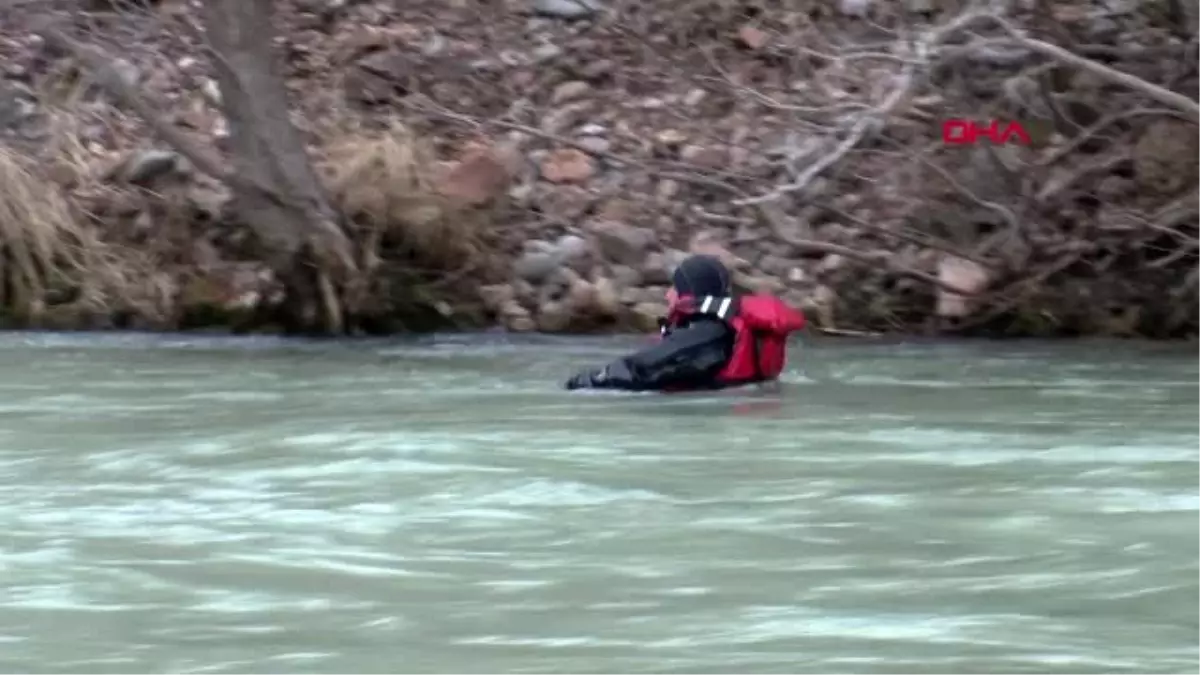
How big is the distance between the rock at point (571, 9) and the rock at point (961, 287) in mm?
4820

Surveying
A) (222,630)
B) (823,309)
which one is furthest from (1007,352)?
(222,630)

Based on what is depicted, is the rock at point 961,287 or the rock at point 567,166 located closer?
the rock at point 961,287

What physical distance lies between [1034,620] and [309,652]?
1.68m

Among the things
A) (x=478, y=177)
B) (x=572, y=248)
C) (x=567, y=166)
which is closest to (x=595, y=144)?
(x=567, y=166)

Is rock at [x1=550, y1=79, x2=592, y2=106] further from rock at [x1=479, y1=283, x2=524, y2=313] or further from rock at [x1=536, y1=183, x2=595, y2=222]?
rock at [x1=479, y1=283, x2=524, y2=313]

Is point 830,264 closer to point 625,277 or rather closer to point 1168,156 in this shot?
point 625,277

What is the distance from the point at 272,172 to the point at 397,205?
102cm

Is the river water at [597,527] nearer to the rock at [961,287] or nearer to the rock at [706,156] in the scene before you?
the rock at [961,287]

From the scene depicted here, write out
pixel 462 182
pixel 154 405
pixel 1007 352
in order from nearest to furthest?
pixel 154 405 < pixel 1007 352 < pixel 462 182

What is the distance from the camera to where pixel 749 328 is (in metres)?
9.88

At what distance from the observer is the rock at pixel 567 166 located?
1523 centimetres

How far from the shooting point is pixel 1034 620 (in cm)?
536

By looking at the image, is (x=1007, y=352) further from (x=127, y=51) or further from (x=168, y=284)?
(x=127, y=51)

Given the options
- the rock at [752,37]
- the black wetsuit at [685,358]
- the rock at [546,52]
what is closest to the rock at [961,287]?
the rock at [752,37]
